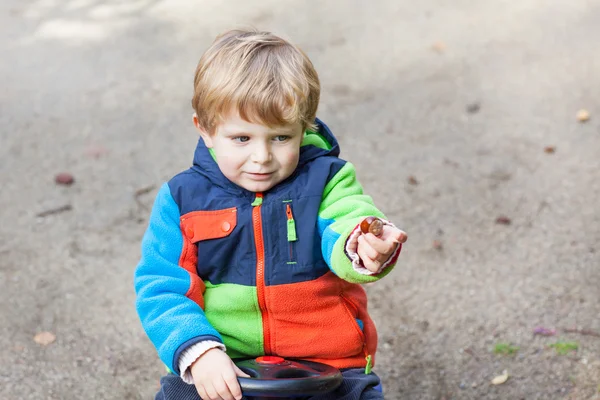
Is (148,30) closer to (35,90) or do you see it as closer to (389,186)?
(35,90)

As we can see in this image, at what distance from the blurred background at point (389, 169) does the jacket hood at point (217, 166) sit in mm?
1102

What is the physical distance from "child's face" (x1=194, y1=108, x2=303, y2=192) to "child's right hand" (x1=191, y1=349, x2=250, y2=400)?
1.59 ft

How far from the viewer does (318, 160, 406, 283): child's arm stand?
2.05 meters

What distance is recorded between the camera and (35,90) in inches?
212

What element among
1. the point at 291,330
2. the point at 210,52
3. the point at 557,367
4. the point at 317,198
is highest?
the point at 210,52

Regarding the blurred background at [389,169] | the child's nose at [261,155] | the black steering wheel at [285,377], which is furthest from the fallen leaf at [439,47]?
the black steering wheel at [285,377]

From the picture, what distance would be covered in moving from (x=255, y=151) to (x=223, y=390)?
0.63m

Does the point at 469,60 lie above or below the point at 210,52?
below

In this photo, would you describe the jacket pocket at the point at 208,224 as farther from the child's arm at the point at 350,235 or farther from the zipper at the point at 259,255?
the child's arm at the point at 350,235

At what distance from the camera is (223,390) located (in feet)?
6.75

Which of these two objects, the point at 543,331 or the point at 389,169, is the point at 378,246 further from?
the point at 389,169

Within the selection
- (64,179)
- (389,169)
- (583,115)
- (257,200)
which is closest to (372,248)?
(257,200)

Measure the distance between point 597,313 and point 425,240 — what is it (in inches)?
34.1

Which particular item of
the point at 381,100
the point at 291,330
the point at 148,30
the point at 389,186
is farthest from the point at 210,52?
the point at 148,30
